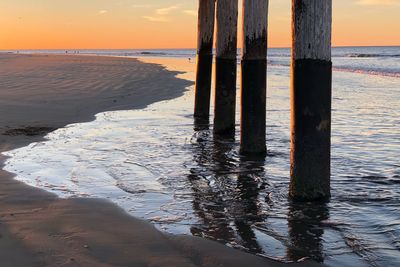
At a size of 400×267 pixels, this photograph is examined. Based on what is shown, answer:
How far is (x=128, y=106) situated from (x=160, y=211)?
9341 millimetres

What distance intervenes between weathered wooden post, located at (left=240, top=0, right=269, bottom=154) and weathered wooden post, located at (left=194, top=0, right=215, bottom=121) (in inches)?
148

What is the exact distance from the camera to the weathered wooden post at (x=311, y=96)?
4832 millimetres

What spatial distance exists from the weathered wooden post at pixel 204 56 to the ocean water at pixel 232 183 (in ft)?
2.45

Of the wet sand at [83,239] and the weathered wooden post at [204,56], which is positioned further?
the weathered wooden post at [204,56]

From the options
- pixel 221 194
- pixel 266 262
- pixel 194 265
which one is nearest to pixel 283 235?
pixel 266 262

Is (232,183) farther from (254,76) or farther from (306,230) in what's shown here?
(254,76)

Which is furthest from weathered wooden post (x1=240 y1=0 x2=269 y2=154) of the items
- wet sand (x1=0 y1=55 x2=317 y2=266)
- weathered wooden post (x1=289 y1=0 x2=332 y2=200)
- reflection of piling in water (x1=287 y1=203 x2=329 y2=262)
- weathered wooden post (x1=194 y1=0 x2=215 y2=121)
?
weathered wooden post (x1=194 y1=0 x2=215 y2=121)

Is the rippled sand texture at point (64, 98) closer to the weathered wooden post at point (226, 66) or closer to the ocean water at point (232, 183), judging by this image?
the ocean water at point (232, 183)

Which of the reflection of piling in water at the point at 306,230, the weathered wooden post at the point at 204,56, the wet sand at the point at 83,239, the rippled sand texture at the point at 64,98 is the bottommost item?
the reflection of piling in water at the point at 306,230

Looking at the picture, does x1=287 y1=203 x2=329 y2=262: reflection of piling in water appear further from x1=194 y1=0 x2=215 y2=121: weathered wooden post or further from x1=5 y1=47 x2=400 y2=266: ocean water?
x1=194 y1=0 x2=215 y2=121: weathered wooden post

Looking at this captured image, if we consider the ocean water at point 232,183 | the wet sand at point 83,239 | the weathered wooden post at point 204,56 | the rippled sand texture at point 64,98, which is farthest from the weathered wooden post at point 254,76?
the rippled sand texture at point 64,98

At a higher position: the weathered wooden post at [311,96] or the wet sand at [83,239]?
the weathered wooden post at [311,96]

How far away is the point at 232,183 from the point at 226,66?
3.34m

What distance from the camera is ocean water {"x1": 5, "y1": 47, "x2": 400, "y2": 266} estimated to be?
4.17m
